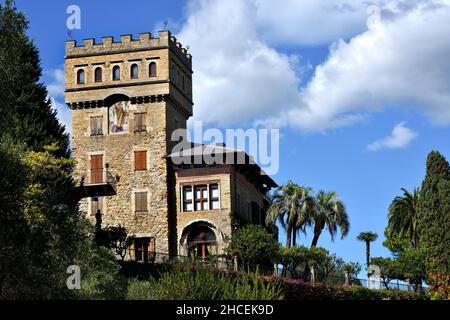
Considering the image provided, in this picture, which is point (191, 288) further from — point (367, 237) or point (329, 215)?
point (367, 237)

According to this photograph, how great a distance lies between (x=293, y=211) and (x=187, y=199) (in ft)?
26.2

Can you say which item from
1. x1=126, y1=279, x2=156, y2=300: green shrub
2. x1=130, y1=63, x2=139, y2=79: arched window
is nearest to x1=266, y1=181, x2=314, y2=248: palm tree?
x1=130, y1=63, x2=139, y2=79: arched window

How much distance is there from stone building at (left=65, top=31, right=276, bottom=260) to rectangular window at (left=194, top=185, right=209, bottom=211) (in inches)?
2.6

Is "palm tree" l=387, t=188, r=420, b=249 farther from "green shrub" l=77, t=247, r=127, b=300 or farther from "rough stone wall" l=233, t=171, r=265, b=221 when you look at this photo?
"green shrub" l=77, t=247, r=127, b=300

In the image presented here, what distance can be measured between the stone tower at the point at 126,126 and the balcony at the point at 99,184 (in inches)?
2.6

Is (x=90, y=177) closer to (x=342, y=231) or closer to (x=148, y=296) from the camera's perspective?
(x=342, y=231)

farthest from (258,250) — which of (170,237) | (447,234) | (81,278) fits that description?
(81,278)

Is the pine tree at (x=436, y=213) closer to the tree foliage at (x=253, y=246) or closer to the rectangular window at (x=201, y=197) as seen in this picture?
the tree foliage at (x=253, y=246)

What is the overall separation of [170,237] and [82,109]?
11039 millimetres

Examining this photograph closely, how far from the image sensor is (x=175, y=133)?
6444 cm

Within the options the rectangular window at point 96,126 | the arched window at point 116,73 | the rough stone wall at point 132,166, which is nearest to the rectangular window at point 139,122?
the rough stone wall at point 132,166

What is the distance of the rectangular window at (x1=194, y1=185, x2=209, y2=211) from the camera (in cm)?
6081

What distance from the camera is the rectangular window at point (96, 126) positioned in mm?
63500

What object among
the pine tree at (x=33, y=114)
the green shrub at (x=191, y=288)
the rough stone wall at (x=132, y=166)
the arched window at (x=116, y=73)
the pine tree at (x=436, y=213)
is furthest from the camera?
the arched window at (x=116, y=73)
